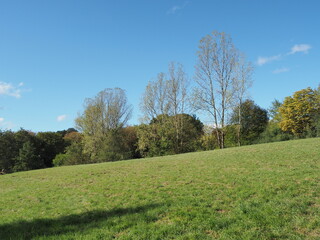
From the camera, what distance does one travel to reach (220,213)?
16.4 feet

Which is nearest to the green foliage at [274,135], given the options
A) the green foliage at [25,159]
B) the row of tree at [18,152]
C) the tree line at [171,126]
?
the tree line at [171,126]

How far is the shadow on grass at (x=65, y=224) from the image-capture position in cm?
471

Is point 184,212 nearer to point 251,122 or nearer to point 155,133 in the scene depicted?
point 155,133

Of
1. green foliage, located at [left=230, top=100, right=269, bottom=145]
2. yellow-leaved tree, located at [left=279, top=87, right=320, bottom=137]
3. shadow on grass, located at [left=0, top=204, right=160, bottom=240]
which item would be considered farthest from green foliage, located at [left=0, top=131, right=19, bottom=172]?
yellow-leaved tree, located at [left=279, top=87, right=320, bottom=137]

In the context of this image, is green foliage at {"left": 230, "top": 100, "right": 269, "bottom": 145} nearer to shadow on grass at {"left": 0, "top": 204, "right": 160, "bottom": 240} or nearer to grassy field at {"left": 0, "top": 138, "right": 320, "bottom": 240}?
grassy field at {"left": 0, "top": 138, "right": 320, "bottom": 240}

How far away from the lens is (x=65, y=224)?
17.0 ft

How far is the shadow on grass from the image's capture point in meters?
4.71

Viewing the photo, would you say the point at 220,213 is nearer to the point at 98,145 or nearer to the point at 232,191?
the point at 232,191

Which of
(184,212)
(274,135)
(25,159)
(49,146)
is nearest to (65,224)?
(184,212)

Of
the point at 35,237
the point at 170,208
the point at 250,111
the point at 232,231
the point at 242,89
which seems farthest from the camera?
the point at 250,111

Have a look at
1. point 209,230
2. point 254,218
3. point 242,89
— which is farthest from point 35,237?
point 242,89

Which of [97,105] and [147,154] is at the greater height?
[97,105]

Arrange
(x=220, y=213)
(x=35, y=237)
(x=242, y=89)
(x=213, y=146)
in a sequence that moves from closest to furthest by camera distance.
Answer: (x=35, y=237) → (x=220, y=213) → (x=242, y=89) → (x=213, y=146)

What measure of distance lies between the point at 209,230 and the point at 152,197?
2.99 meters
